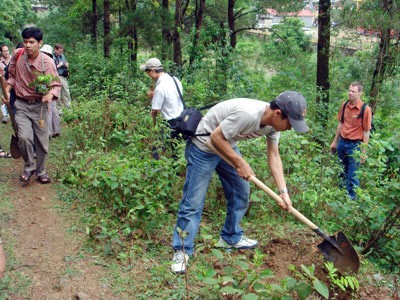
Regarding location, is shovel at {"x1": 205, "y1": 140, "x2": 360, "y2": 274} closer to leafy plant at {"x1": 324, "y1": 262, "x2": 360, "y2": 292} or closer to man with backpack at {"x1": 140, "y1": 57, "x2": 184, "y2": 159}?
leafy plant at {"x1": 324, "y1": 262, "x2": 360, "y2": 292}

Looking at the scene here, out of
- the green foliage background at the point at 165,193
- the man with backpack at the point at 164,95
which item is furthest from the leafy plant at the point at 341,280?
the man with backpack at the point at 164,95

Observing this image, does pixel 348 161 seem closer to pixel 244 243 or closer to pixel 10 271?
pixel 244 243

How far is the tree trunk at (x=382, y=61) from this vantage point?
36.8ft

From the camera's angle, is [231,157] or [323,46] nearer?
[231,157]

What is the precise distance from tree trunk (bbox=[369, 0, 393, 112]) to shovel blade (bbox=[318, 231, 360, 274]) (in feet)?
28.0

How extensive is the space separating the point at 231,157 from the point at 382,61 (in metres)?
10.1

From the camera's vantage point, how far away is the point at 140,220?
4566mm

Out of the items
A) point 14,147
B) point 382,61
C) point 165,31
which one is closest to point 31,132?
point 14,147

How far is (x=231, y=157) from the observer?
12.1 ft

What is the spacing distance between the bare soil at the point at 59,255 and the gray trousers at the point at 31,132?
461 millimetres

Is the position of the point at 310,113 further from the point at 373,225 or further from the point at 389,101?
the point at 373,225

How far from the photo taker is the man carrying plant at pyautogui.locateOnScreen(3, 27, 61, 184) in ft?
18.0

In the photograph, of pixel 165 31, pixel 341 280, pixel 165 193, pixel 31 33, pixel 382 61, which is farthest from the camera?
pixel 165 31

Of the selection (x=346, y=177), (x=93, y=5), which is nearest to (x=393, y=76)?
(x=346, y=177)
